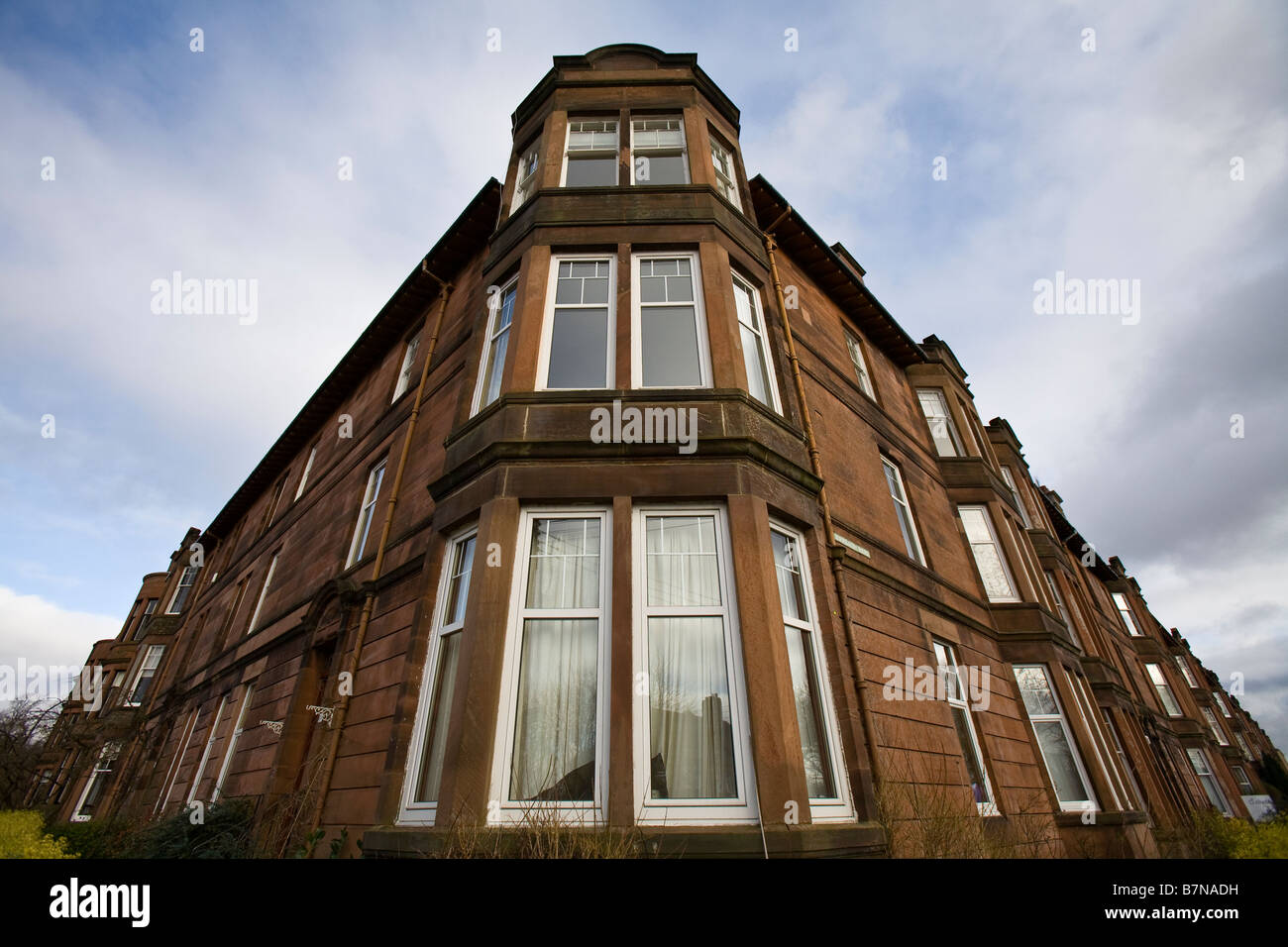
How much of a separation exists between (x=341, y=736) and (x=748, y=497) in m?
6.67

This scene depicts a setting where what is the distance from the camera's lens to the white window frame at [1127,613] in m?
30.3

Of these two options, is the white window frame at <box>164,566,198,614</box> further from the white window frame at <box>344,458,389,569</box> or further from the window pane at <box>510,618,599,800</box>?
the window pane at <box>510,618,599,800</box>

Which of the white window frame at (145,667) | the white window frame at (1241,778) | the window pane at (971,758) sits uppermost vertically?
the white window frame at (145,667)

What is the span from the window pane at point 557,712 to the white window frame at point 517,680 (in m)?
0.07

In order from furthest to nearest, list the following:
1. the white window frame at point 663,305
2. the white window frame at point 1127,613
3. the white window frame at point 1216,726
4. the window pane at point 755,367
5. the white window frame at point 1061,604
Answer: the white window frame at point 1216,726
the white window frame at point 1127,613
the white window frame at point 1061,604
the window pane at point 755,367
the white window frame at point 663,305

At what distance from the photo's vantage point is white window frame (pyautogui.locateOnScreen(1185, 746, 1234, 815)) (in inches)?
997

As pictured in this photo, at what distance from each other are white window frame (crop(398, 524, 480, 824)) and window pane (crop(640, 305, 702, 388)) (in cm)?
299

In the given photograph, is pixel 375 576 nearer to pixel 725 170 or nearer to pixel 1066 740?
pixel 725 170

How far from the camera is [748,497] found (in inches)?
231

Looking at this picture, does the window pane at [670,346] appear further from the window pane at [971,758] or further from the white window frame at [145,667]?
the white window frame at [145,667]

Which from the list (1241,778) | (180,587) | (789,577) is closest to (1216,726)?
(1241,778)

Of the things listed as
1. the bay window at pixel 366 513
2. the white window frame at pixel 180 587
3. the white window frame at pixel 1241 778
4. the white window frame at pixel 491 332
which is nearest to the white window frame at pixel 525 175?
the white window frame at pixel 491 332
